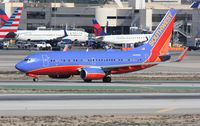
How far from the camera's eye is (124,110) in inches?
1543

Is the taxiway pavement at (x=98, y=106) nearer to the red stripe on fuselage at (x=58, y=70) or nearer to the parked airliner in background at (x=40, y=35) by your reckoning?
the red stripe on fuselage at (x=58, y=70)

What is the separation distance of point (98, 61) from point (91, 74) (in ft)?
8.18

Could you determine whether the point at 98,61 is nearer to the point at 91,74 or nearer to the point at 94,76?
the point at 94,76

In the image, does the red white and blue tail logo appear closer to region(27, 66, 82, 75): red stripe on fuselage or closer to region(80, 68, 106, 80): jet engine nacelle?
region(80, 68, 106, 80): jet engine nacelle

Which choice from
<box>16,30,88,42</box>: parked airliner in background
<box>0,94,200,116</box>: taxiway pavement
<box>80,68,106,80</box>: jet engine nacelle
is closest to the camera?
<box>0,94,200,116</box>: taxiway pavement

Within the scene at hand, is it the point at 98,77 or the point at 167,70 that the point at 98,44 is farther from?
the point at 98,77

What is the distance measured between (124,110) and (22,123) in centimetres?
731

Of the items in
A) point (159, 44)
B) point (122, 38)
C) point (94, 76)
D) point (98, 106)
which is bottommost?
point (122, 38)

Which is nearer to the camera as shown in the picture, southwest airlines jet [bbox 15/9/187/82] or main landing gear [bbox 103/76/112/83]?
southwest airlines jet [bbox 15/9/187/82]

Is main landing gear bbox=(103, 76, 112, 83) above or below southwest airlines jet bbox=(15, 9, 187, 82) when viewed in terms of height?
below

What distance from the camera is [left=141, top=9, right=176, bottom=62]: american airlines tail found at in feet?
217

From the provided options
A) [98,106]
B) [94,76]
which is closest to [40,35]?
[94,76]

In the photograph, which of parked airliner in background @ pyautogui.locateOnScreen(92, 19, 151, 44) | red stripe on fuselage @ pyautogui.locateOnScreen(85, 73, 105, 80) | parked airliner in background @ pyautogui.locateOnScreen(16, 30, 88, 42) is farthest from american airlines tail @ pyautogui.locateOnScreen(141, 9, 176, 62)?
parked airliner in background @ pyautogui.locateOnScreen(16, 30, 88, 42)

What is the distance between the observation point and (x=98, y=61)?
209 ft
